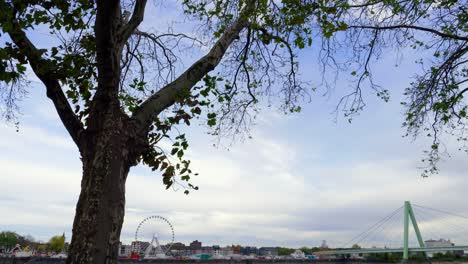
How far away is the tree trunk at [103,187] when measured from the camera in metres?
4.64

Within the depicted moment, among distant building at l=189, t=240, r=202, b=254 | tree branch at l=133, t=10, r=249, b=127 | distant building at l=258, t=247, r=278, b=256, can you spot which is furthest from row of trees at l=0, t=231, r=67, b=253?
tree branch at l=133, t=10, r=249, b=127

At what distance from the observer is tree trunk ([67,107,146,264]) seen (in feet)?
15.2

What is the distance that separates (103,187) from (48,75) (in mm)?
1787

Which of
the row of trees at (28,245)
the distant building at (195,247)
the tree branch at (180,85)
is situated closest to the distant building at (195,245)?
the distant building at (195,247)

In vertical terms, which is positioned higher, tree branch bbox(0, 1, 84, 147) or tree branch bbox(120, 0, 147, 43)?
tree branch bbox(120, 0, 147, 43)

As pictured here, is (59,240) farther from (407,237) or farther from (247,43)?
(247,43)

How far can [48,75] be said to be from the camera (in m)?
5.68

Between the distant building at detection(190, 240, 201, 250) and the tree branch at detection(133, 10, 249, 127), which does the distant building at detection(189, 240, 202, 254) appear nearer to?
the distant building at detection(190, 240, 201, 250)

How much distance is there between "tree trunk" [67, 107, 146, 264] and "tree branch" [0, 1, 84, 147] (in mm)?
425

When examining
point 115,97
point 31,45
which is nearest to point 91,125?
point 115,97

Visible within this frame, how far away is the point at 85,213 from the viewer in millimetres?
4742

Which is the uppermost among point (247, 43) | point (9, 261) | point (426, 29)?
point (426, 29)

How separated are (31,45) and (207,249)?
149m

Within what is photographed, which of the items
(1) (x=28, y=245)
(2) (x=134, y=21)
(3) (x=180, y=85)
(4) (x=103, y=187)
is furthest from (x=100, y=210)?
(1) (x=28, y=245)
